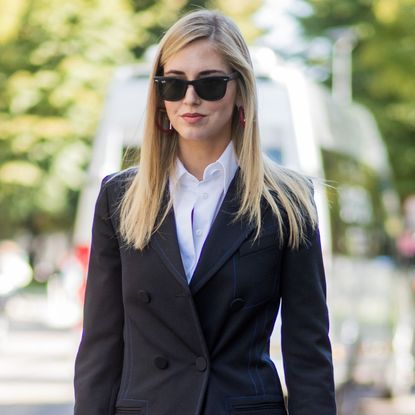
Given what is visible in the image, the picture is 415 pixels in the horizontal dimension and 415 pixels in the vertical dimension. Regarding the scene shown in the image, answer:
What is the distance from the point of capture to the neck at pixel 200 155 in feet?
11.7

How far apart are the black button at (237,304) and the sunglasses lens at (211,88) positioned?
0.51 metres

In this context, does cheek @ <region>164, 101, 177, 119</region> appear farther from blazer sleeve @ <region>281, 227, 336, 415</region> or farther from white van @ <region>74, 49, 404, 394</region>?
white van @ <region>74, 49, 404, 394</region>

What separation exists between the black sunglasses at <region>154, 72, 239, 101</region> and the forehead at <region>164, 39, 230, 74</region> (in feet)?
0.10

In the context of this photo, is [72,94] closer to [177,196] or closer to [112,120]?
[112,120]

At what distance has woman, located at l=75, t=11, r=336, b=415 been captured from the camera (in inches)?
133

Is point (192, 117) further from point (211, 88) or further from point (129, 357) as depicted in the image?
point (129, 357)

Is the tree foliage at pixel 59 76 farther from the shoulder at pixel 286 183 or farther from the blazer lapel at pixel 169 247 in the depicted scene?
the blazer lapel at pixel 169 247

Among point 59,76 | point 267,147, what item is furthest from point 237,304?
point 59,76

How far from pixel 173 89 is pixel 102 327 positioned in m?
0.61

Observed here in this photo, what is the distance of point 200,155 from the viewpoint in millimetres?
3576

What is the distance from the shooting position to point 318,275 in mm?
3533

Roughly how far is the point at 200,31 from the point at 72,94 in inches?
1335

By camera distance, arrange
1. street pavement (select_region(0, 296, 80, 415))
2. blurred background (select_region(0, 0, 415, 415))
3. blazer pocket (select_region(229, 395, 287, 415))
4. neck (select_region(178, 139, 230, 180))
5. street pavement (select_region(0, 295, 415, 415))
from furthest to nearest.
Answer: street pavement (select_region(0, 296, 80, 415)), street pavement (select_region(0, 295, 415, 415)), blurred background (select_region(0, 0, 415, 415)), neck (select_region(178, 139, 230, 180)), blazer pocket (select_region(229, 395, 287, 415))

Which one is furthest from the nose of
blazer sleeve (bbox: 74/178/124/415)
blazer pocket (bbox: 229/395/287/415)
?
blazer pocket (bbox: 229/395/287/415)
